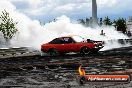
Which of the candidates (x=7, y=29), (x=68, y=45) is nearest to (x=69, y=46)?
(x=68, y=45)

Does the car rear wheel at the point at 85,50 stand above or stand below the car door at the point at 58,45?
below

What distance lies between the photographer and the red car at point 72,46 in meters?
24.2

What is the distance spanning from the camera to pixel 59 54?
85.7 feet

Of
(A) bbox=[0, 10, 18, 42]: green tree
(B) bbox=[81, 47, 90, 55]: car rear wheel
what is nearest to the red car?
(B) bbox=[81, 47, 90, 55]: car rear wheel

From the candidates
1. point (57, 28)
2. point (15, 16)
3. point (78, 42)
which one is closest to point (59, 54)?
point (78, 42)

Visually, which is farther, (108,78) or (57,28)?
(57,28)

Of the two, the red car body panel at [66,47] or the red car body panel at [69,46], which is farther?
the red car body panel at [66,47]

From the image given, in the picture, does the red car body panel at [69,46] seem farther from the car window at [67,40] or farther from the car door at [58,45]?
the car window at [67,40]

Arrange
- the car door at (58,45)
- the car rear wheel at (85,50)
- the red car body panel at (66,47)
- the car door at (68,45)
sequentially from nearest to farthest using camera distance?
the car rear wheel at (85,50)
the red car body panel at (66,47)
the car door at (68,45)
the car door at (58,45)

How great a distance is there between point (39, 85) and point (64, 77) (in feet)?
5.94

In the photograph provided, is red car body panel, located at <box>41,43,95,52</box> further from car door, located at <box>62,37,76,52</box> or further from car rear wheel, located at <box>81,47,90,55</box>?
car rear wheel, located at <box>81,47,90,55</box>

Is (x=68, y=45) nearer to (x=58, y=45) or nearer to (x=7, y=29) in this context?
(x=58, y=45)

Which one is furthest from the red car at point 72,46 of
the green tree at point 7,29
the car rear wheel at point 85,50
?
the green tree at point 7,29

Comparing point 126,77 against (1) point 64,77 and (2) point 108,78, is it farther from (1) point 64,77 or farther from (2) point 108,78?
(1) point 64,77
